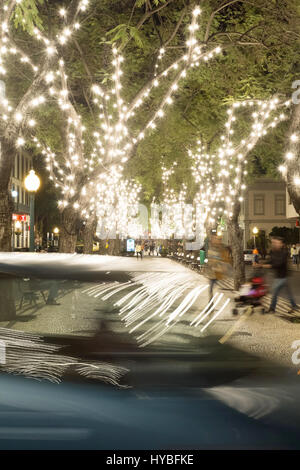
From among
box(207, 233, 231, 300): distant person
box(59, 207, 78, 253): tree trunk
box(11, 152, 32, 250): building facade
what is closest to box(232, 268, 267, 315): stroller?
box(207, 233, 231, 300): distant person

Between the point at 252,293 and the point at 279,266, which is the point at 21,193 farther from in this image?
the point at 252,293

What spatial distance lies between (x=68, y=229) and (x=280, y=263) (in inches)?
301

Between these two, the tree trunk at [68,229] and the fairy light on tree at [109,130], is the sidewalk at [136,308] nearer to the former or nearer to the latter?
the fairy light on tree at [109,130]

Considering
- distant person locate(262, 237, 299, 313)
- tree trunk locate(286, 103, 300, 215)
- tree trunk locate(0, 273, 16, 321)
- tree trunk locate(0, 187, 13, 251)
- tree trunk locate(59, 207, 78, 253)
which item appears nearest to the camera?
tree trunk locate(0, 273, 16, 321)

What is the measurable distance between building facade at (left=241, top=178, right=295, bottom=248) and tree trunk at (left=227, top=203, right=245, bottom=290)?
5475cm

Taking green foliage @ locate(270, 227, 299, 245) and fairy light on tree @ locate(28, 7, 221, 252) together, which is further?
green foliage @ locate(270, 227, 299, 245)

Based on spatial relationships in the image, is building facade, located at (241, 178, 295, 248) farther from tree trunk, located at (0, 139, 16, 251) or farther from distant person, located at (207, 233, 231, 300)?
tree trunk, located at (0, 139, 16, 251)

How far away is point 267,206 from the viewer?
249ft

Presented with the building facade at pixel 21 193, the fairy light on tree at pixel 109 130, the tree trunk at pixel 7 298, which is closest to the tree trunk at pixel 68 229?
the fairy light on tree at pixel 109 130

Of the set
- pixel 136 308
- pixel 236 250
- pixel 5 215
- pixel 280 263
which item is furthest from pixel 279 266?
pixel 136 308

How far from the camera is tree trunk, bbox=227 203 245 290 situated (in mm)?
20656

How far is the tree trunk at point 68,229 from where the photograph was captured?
57.0 feet

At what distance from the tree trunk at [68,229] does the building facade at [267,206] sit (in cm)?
5891
